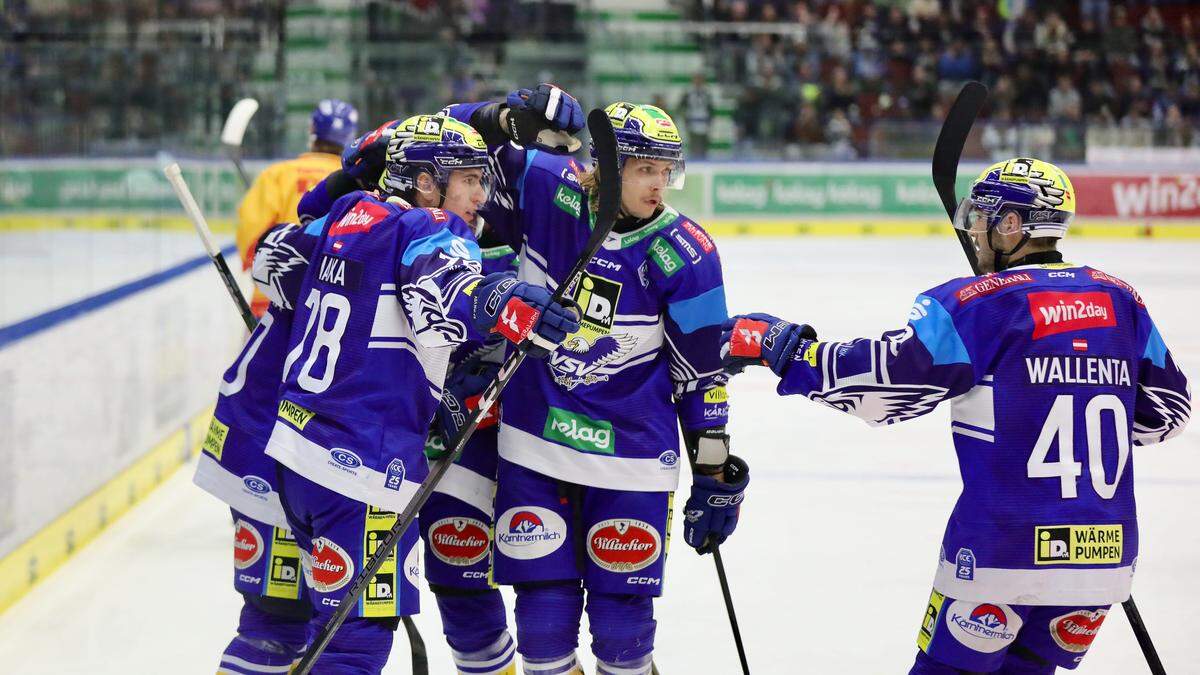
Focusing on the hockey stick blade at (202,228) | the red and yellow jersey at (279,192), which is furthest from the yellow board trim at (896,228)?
the hockey stick blade at (202,228)

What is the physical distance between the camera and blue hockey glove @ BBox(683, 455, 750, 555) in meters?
2.94

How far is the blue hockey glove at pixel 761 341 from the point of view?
254cm

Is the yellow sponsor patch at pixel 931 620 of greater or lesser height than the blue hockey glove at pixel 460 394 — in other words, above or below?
below

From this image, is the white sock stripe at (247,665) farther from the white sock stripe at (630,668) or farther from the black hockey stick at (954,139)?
the black hockey stick at (954,139)

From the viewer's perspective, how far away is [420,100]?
14.9 meters

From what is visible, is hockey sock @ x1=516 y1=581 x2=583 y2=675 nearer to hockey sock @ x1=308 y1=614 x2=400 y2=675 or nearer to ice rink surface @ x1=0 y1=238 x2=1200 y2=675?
hockey sock @ x1=308 y1=614 x2=400 y2=675

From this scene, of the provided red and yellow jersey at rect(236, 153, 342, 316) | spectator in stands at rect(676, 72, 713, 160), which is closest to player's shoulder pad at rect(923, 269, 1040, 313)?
red and yellow jersey at rect(236, 153, 342, 316)

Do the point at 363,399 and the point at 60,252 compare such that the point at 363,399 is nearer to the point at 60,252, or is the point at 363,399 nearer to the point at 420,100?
the point at 60,252

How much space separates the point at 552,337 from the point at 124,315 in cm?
337

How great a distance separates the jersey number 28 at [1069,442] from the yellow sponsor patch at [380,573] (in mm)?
1158

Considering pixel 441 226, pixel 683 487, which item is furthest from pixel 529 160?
pixel 683 487

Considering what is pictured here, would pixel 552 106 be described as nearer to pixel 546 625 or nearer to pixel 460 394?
pixel 460 394

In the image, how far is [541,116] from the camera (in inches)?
119

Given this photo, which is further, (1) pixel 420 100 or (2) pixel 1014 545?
(1) pixel 420 100
